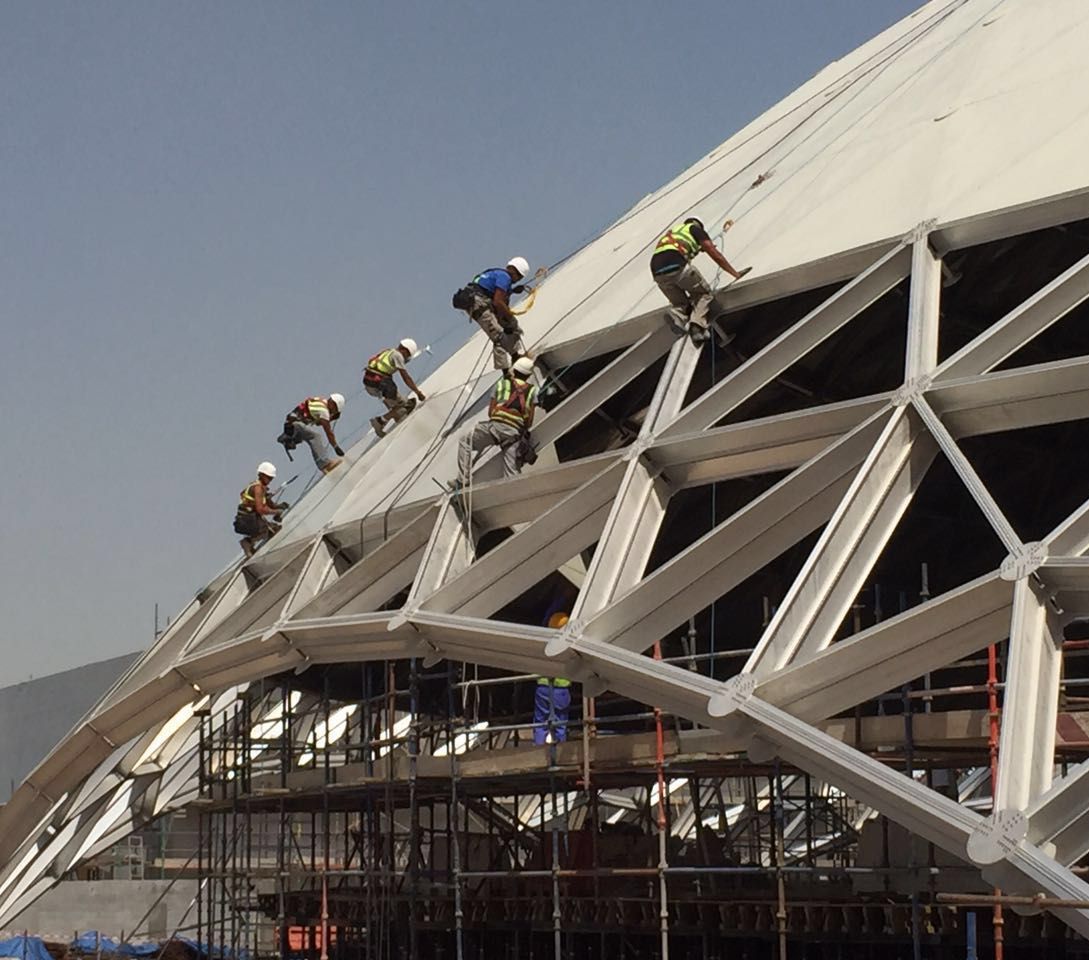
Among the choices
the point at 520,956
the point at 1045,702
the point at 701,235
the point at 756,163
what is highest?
the point at 756,163

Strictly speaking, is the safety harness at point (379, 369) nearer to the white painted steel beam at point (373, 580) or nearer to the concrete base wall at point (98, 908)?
the white painted steel beam at point (373, 580)

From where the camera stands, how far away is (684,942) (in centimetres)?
2367

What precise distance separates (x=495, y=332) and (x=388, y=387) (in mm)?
4622

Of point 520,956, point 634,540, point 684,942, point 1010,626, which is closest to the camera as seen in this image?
point 1010,626

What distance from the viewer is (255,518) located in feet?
87.9

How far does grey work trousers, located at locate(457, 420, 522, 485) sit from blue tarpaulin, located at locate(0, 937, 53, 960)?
20.1 m

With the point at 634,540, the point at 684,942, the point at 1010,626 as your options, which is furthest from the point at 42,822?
the point at 1010,626

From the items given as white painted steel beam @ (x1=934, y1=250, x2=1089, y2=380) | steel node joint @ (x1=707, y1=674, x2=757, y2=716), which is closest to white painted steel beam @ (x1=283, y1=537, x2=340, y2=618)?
steel node joint @ (x1=707, y1=674, x2=757, y2=716)

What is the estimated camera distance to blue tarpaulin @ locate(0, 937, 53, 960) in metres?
37.1

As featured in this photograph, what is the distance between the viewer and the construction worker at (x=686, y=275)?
66.2 ft

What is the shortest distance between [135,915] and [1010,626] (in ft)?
111

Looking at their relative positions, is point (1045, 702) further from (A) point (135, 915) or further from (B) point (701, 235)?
(A) point (135, 915)

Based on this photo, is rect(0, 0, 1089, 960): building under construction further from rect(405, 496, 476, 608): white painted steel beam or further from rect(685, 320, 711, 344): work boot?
rect(685, 320, 711, 344): work boot

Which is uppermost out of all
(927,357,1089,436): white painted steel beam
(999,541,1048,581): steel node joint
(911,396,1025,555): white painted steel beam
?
(927,357,1089,436): white painted steel beam
